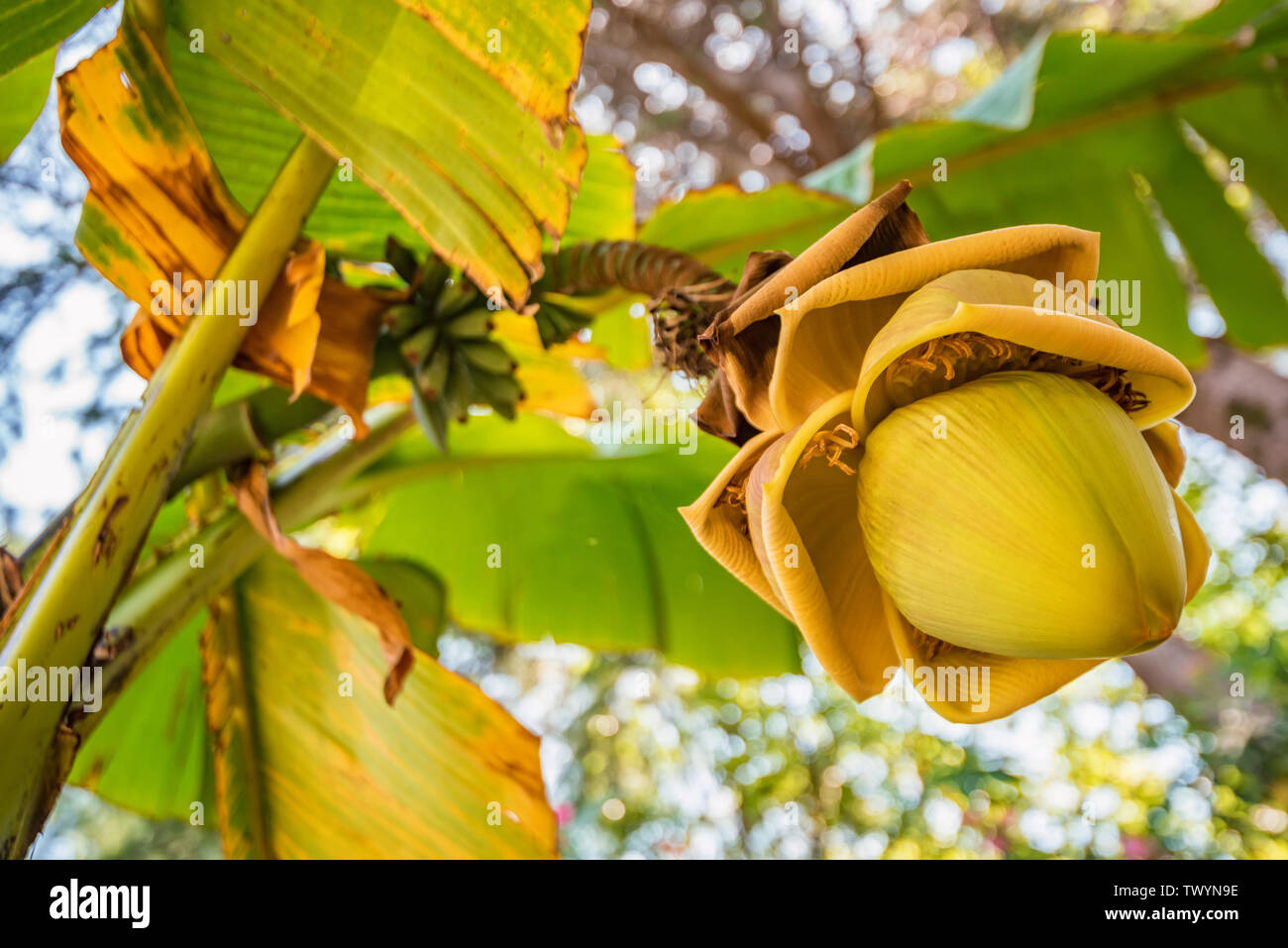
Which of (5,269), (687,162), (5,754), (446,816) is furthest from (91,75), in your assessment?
(687,162)

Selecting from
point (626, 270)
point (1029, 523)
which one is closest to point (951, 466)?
point (1029, 523)

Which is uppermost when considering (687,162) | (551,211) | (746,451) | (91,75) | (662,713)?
(687,162)

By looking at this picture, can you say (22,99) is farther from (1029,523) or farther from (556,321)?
(1029,523)

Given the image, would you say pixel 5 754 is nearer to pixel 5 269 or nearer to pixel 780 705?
pixel 5 269

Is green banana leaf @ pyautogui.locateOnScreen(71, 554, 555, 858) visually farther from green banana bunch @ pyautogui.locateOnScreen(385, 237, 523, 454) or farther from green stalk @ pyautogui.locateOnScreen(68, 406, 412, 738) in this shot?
green banana bunch @ pyautogui.locateOnScreen(385, 237, 523, 454)

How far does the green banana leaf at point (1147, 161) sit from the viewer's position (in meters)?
0.79

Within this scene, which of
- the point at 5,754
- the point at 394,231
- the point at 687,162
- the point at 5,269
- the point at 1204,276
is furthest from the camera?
the point at 687,162

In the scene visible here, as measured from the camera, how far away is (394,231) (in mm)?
847

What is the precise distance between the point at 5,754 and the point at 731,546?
382 millimetres

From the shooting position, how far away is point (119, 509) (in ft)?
1.63

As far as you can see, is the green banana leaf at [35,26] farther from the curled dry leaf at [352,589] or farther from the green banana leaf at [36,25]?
the curled dry leaf at [352,589]

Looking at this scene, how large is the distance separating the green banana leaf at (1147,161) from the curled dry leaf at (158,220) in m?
0.48

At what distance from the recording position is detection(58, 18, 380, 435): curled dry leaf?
0.52 m

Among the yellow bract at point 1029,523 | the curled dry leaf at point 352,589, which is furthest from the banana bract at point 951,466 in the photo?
the curled dry leaf at point 352,589
